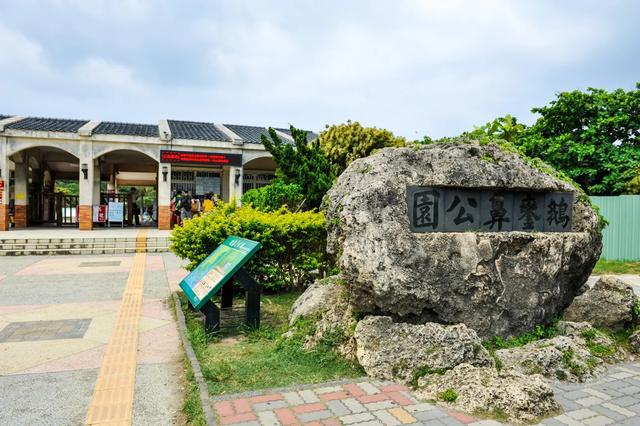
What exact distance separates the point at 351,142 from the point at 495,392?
1355 cm

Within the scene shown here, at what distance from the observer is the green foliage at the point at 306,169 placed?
10523 millimetres

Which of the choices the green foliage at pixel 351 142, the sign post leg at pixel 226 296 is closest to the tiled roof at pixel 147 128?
the green foliage at pixel 351 142

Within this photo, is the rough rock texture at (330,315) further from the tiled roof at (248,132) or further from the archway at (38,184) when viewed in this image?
the archway at (38,184)

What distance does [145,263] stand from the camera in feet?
39.8

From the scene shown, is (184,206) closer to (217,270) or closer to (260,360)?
(217,270)

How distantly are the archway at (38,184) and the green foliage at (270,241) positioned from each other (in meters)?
15.3

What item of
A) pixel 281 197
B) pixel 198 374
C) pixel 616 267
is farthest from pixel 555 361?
pixel 616 267

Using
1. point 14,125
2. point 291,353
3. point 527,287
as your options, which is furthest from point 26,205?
point 527,287

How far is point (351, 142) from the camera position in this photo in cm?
1647

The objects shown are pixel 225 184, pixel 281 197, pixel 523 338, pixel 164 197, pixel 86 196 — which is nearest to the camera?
pixel 523 338

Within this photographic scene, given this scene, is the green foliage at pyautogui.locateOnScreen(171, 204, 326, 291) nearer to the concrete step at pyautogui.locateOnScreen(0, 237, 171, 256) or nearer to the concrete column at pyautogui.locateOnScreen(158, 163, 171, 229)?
the concrete step at pyautogui.locateOnScreen(0, 237, 171, 256)

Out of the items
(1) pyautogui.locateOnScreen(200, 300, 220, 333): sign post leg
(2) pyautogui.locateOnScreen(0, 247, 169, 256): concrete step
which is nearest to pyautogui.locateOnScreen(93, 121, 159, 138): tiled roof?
(2) pyautogui.locateOnScreen(0, 247, 169, 256): concrete step

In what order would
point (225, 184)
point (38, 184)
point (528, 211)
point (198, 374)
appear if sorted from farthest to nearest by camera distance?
point (38, 184)
point (225, 184)
point (528, 211)
point (198, 374)

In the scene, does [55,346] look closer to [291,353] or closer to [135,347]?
[135,347]
